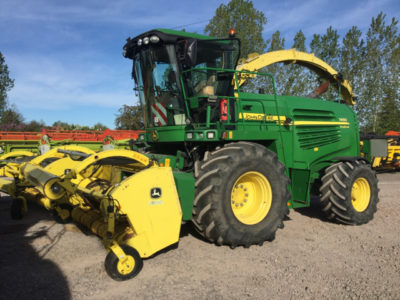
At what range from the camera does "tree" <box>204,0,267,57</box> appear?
71.5ft

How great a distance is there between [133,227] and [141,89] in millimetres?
2587

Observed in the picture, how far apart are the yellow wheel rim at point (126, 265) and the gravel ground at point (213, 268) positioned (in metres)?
0.11

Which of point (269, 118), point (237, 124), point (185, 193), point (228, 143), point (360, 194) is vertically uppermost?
point (269, 118)

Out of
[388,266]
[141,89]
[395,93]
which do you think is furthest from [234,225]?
[395,93]

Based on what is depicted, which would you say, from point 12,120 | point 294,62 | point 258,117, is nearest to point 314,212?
point 258,117

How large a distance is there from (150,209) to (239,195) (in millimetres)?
1438

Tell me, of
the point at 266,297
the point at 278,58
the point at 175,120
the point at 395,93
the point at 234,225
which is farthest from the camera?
the point at 395,93

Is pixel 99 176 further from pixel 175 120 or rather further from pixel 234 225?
pixel 234 225

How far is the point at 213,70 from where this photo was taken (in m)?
4.55

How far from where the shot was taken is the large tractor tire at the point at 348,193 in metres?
4.97

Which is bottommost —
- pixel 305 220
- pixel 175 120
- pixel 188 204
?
pixel 305 220

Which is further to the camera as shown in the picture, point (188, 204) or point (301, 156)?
point (301, 156)

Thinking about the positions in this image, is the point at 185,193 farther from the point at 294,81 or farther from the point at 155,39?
the point at 294,81

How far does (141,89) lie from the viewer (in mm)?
5020
